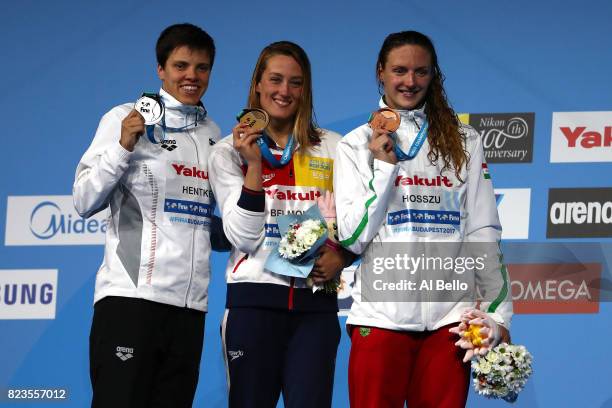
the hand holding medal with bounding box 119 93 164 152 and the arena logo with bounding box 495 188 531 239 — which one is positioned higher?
the hand holding medal with bounding box 119 93 164 152

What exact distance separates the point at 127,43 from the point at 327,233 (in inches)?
A: 89.8

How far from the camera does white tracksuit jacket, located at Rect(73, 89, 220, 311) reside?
144 inches

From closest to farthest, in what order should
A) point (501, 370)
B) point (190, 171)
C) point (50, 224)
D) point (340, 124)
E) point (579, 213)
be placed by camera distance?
point (501, 370) → point (190, 171) → point (579, 213) → point (340, 124) → point (50, 224)

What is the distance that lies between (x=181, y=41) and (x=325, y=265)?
98 cm

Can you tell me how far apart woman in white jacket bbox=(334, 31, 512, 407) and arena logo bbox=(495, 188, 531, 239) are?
1.38 metres

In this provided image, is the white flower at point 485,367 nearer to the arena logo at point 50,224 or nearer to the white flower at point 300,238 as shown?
the white flower at point 300,238

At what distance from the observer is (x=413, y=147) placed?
3.60 metres

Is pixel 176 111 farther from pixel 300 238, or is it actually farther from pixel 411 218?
pixel 411 218

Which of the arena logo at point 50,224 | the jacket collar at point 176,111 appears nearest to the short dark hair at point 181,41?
the jacket collar at point 176,111

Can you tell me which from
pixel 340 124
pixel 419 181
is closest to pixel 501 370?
Answer: pixel 419 181

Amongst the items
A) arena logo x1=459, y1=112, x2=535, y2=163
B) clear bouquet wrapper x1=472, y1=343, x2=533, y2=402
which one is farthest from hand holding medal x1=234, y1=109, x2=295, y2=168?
arena logo x1=459, y1=112, x2=535, y2=163

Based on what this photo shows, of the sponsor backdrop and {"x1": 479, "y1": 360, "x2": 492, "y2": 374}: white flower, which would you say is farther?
the sponsor backdrop

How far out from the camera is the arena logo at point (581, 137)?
5.00 metres

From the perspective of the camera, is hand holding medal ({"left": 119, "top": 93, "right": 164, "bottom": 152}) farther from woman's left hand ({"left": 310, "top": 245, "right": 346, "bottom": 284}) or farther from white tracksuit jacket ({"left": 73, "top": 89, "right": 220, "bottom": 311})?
woman's left hand ({"left": 310, "top": 245, "right": 346, "bottom": 284})
